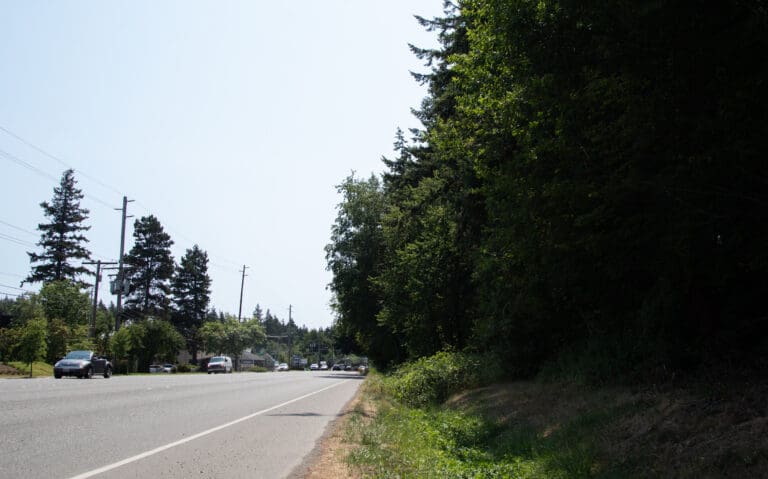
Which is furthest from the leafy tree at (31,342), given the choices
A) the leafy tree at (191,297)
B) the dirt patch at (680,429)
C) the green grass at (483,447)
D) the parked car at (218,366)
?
the leafy tree at (191,297)

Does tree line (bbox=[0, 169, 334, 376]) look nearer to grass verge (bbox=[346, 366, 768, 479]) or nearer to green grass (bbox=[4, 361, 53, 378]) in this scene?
green grass (bbox=[4, 361, 53, 378])

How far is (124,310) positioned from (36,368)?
184ft

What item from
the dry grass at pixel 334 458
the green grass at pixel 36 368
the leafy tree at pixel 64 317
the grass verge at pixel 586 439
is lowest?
the green grass at pixel 36 368

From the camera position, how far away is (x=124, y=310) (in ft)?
299

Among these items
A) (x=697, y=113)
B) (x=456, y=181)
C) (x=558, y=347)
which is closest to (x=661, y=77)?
(x=697, y=113)

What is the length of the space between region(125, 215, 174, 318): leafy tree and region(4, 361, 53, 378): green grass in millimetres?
51191

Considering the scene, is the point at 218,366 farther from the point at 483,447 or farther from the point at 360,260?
the point at 483,447

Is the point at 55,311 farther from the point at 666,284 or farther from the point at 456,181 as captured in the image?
the point at 666,284

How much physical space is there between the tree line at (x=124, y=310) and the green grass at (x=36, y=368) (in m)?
0.72

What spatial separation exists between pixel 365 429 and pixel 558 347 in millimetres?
5997

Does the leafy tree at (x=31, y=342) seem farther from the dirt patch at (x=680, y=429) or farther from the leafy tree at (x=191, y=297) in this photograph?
the leafy tree at (x=191, y=297)

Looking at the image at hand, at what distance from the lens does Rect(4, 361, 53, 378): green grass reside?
3485 cm

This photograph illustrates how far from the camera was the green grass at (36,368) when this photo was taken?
3485 cm

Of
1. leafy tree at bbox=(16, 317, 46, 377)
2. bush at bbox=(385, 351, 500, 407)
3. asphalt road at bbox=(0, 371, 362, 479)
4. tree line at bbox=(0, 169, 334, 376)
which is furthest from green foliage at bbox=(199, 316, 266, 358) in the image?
asphalt road at bbox=(0, 371, 362, 479)
